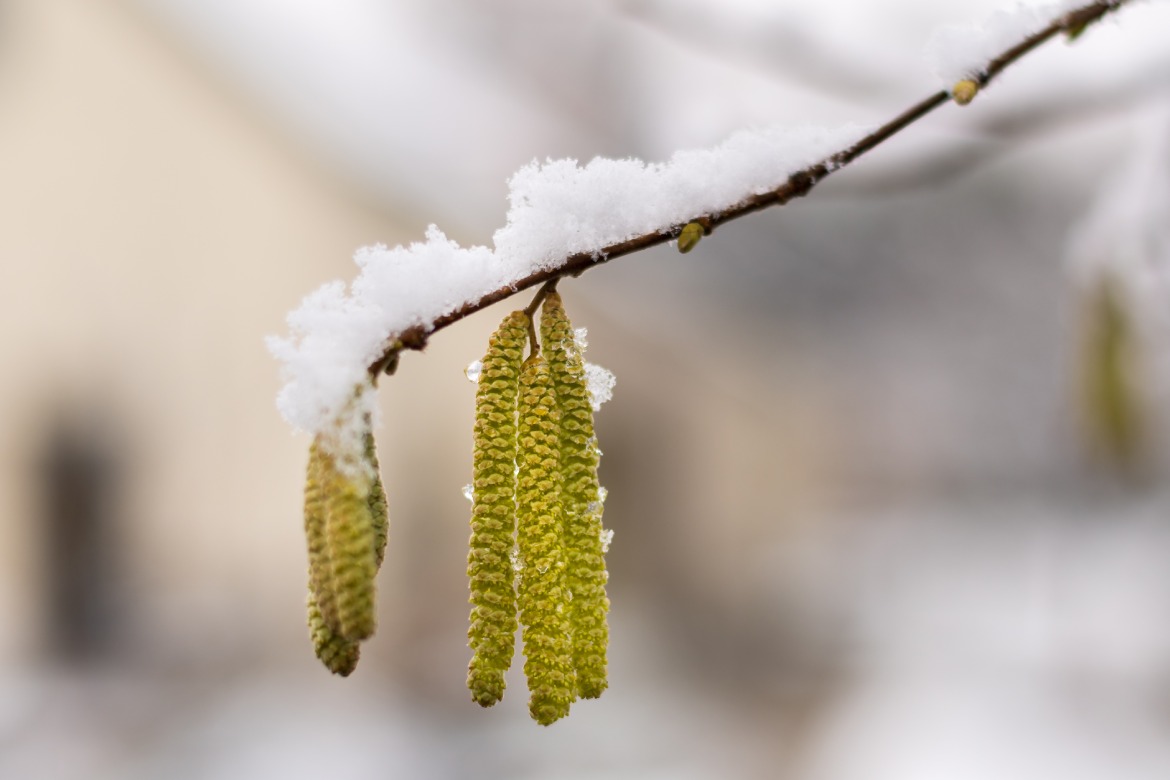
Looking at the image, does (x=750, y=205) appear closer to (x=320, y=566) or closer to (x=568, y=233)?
(x=568, y=233)

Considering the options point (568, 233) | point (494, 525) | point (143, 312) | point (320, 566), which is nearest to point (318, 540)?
point (320, 566)

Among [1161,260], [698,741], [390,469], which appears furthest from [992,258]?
[1161,260]

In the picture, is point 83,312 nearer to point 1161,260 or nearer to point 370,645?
point 370,645

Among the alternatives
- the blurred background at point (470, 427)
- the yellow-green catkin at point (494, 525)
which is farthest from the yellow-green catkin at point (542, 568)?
the blurred background at point (470, 427)

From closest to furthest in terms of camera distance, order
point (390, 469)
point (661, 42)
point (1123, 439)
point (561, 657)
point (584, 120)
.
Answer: point (561, 657), point (1123, 439), point (661, 42), point (390, 469), point (584, 120)

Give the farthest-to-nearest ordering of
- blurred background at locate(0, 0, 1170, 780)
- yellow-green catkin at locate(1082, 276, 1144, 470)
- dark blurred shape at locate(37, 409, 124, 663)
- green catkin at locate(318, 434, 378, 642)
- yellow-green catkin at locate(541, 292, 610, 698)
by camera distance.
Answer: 1. dark blurred shape at locate(37, 409, 124, 663)
2. blurred background at locate(0, 0, 1170, 780)
3. yellow-green catkin at locate(1082, 276, 1144, 470)
4. yellow-green catkin at locate(541, 292, 610, 698)
5. green catkin at locate(318, 434, 378, 642)

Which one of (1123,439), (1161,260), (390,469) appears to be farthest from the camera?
(390,469)

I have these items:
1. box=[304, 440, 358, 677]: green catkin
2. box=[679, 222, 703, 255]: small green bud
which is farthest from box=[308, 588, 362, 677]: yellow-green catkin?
box=[679, 222, 703, 255]: small green bud

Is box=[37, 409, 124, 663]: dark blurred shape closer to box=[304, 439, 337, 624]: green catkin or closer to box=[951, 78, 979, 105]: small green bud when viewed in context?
box=[304, 439, 337, 624]: green catkin
